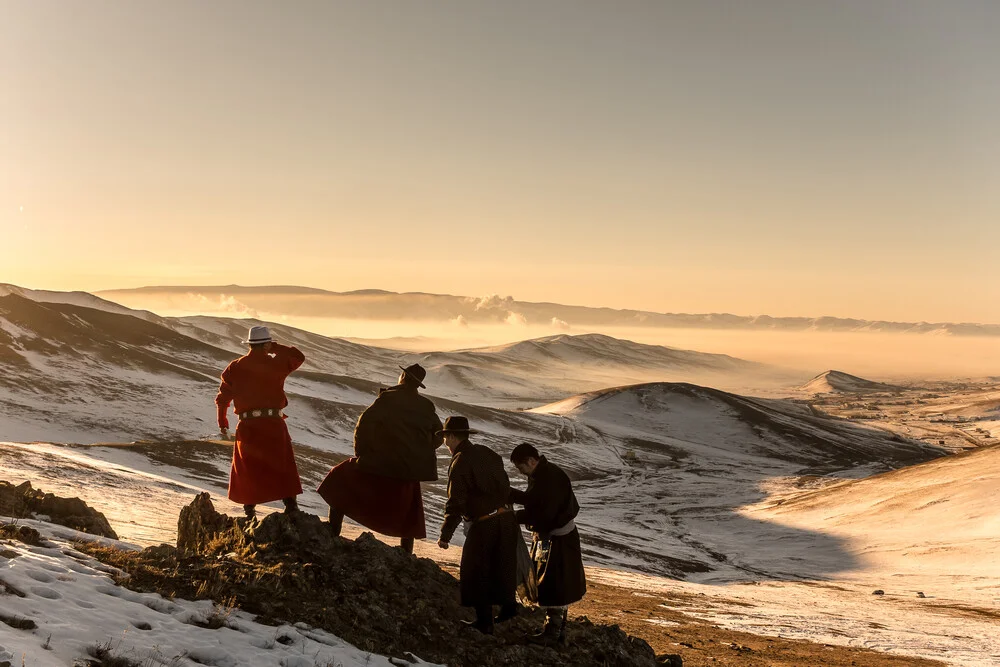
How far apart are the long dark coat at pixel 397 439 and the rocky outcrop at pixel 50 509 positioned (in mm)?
5098

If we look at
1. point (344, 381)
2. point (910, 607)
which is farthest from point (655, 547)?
point (344, 381)

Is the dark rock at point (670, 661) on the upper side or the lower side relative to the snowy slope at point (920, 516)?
upper

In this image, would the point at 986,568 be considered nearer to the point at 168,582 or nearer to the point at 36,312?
the point at 168,582

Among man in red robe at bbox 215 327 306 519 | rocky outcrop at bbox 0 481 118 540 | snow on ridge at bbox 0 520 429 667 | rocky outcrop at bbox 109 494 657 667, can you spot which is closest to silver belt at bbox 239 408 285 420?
man in red robe at bbox 215 327 306 519

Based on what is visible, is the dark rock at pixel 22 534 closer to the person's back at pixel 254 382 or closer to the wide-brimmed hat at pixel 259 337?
the person's back at pixel 254 382

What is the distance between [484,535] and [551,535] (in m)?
1.03

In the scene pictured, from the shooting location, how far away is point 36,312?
10281 cm

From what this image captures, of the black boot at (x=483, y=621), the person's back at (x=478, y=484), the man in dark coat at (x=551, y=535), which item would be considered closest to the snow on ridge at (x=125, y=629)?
the black boot at (x=483, y=621)

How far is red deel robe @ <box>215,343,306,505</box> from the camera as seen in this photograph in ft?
34.7

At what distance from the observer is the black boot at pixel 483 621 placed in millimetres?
9352

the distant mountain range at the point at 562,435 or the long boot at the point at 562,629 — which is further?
the distant mountain range at the point at 562,435

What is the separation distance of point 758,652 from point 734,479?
93625 mm

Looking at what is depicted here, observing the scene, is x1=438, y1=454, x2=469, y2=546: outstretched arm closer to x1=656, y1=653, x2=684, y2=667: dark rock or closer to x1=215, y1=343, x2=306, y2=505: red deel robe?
x1=215, y1=343, x2=306, y2=505: red deel robe

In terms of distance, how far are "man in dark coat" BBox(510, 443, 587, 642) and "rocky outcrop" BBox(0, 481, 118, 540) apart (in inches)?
287
